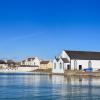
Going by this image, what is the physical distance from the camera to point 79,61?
8250cm

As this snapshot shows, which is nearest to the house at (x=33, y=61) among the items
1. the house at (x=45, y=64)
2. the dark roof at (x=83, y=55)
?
the house at (x=45, y=64)

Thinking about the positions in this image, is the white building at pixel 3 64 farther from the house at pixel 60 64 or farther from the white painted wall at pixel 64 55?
the white painted wall at pixel 64 55

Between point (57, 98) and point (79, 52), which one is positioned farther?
point (79, 52)

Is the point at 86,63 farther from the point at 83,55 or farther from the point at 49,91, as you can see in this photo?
the point at 49,91

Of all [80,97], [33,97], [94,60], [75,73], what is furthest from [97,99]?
[94,60]

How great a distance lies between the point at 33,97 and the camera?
28.8 metres

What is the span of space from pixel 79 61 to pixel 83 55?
6.86 feet

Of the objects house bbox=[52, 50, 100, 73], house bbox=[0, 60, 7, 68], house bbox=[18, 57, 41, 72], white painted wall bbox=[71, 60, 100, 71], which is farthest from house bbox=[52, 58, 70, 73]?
house bbox=[0, 60, 7, 68]

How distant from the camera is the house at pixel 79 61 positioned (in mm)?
82500

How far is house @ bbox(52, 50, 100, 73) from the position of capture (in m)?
82.5

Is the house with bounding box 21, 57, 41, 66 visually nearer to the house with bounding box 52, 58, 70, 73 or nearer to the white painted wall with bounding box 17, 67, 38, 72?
the white painted wall with bounding box 17, 67, 38, 72

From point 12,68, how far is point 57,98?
128 m

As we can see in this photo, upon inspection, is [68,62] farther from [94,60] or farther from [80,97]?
[80,97]

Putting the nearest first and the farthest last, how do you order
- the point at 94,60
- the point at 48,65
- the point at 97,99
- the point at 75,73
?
the point at 97,99
the point at 75,73
the point at 94,60
the point at 48,65
